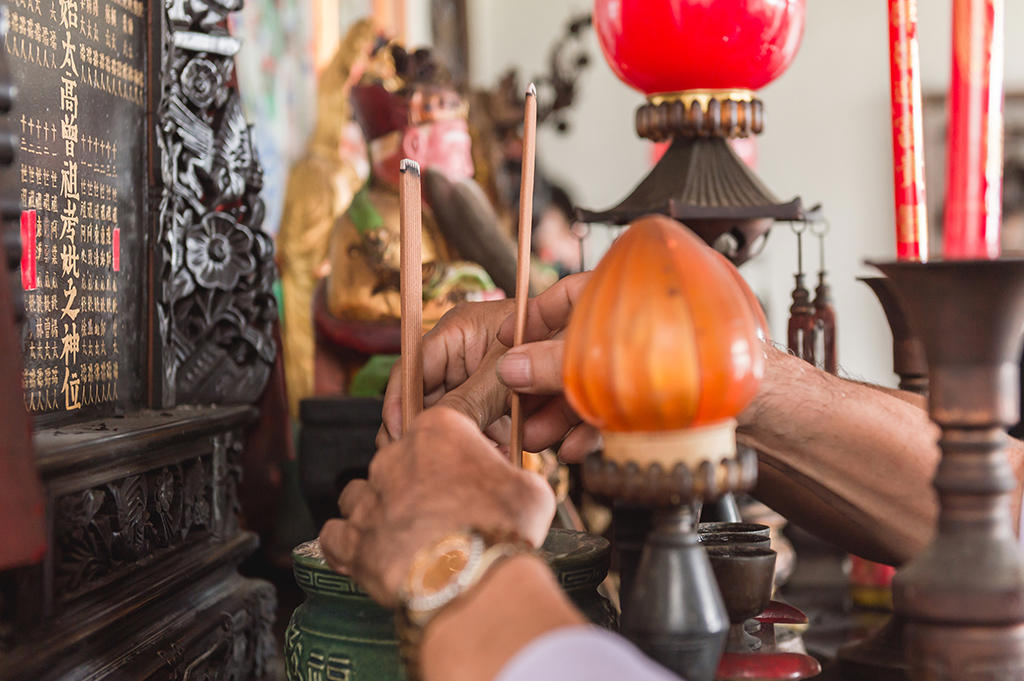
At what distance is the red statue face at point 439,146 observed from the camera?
134 centimetres

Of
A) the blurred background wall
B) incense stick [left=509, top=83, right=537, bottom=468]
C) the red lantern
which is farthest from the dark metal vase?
the blurred background wall

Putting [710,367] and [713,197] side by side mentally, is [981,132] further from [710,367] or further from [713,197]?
[713,197]

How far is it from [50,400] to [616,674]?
413 millimetres

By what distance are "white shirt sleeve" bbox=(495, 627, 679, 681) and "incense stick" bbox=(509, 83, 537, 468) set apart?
7.2 inches

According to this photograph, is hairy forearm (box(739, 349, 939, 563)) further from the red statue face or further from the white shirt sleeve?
the red statue face

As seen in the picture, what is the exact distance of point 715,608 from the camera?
0.34 metres

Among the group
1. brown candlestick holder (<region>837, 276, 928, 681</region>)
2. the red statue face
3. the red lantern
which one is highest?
the red statue face

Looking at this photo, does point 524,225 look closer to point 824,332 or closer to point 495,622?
point 495,622

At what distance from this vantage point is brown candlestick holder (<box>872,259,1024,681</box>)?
1.03ft

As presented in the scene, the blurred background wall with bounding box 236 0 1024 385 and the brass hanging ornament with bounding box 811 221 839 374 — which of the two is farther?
the blurred background wall with bounding box 236 0 1024 385

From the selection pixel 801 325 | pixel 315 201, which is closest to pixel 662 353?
pixel 801 325

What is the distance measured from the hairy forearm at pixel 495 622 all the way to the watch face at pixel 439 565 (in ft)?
0.05

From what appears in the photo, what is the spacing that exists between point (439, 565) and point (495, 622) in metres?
0.04

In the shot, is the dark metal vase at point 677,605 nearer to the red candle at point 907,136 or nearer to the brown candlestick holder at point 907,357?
the red candle at point 907,136
